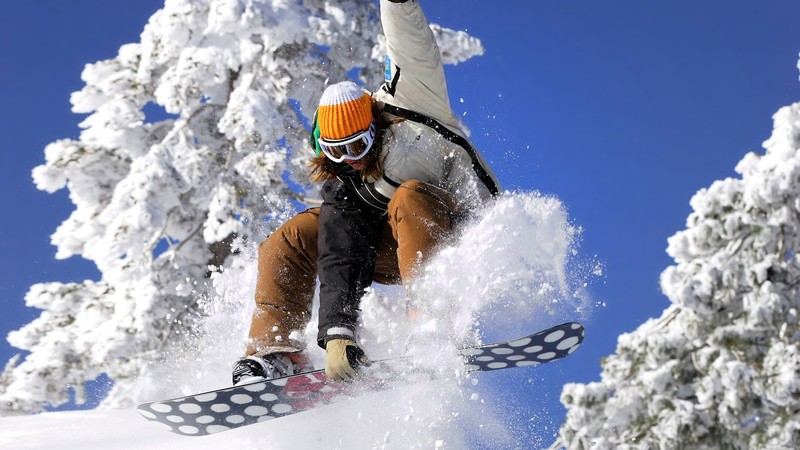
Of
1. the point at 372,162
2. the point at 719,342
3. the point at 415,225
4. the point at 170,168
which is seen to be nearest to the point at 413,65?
the point at 372,162

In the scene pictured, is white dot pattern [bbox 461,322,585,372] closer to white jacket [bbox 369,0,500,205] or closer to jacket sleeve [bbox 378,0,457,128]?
white jacket [bbox 369,0,500,205]

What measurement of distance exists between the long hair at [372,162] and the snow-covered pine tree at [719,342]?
242cm

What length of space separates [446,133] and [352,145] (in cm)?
56

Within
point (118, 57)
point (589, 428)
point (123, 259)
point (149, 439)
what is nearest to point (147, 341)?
point (123, 259)

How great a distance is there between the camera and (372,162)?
485 centimetres

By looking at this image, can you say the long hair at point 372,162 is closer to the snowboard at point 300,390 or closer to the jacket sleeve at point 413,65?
the jacket sleeve at point 413,65

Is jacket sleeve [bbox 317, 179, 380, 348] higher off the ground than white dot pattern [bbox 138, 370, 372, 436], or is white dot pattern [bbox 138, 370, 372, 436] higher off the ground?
jacket sleeve [bbox 317, 179, 380, 348]

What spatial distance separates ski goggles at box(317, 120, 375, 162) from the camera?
4754 millimetres

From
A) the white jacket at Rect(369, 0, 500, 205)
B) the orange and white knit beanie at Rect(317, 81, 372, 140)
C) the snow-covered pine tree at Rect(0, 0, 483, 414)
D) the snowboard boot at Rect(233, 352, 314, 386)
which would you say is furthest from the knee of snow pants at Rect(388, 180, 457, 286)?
the snow-covered pine tree at Rect(0, 0, 483, 414)

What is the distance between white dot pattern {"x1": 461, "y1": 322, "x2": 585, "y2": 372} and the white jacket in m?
0.87

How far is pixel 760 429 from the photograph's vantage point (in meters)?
2.63

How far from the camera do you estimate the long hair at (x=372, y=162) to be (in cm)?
484

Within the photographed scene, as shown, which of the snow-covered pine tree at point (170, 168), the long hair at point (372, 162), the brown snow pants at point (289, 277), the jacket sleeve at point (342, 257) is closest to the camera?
the jacket sleeve at point (342, 257)

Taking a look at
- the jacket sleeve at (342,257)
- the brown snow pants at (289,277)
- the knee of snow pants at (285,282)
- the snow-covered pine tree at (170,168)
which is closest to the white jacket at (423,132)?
A: the jacket sleeve at (342,257)
